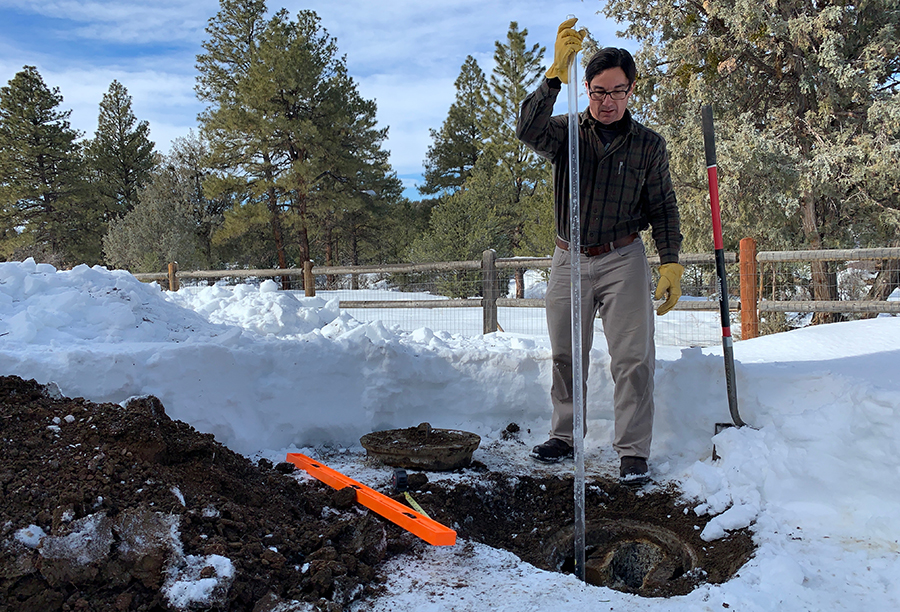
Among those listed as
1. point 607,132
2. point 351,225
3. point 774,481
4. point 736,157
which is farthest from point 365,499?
point 351,225

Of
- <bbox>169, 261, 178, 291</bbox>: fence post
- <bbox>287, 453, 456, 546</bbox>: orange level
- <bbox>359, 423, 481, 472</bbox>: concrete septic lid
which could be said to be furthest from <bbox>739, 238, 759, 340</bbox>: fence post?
→ <bbox>169, 261, 178, 291</bbox>: fence post

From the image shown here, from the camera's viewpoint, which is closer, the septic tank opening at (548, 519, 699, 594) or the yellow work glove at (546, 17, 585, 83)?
the septic tank opening at (548, 519, 699, 594)

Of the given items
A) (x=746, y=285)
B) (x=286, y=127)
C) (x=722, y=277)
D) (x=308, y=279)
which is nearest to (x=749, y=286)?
(x=746, y=285)

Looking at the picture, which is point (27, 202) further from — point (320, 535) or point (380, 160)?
point (320, 535)

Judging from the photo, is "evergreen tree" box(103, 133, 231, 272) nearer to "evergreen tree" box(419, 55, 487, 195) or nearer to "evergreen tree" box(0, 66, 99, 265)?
"evergreen tree" box(0, 66, 99, 265)

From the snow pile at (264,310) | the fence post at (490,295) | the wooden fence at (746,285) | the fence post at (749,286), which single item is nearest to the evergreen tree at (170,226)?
the snow pile at (264,310)

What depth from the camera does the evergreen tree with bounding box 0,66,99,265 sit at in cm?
2195

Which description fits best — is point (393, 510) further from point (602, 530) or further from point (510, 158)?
point (510, 158)

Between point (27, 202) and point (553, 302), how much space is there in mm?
27191

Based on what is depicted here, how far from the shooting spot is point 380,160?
20.7 metres

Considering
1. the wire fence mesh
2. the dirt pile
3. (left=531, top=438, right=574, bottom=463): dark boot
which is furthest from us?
the wire fence mesh

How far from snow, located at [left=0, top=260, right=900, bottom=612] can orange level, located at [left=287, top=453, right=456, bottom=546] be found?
0.31ft

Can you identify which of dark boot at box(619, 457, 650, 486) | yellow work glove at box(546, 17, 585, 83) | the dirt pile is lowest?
dark boot at box(619, 457, 650, 486)

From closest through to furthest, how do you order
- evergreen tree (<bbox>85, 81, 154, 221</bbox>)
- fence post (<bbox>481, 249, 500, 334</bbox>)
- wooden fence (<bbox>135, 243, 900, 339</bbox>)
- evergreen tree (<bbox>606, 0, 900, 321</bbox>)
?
1. wooden fence (<bbox>135, 243, 900, 339</bbox>)
2. fence post (<bbox>481, 249, 500, 334</bbox>)
3. evergreen tree (<bbox>606, 0, 900, 321</bbox>)
4. evergreen tree (<bbox>85, 81, 154, 221</bbox>)
